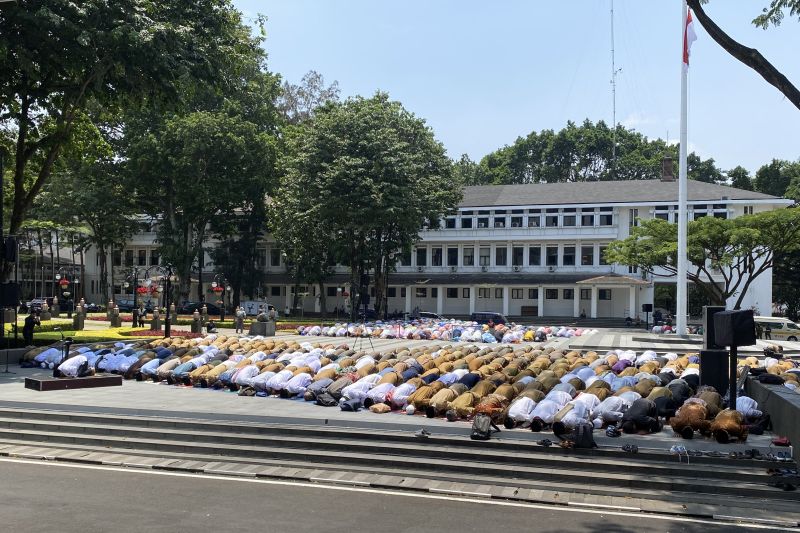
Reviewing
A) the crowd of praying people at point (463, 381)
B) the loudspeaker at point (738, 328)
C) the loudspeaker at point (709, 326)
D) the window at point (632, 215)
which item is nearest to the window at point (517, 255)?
the window at point (632, 215)

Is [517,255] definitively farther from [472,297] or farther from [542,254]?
[472,297]

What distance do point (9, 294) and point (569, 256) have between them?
4677 centimetres

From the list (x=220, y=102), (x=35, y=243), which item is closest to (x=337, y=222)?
(x=220, y=102)

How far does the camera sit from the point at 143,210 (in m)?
60.3

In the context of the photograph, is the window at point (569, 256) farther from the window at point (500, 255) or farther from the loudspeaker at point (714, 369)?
the loudspeaker at point (714, 369)

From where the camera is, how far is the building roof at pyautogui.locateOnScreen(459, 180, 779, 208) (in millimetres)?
55500

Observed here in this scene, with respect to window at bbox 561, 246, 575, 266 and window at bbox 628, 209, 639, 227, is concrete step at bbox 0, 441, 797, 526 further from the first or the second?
window at bbox 561, 246, 575, 266

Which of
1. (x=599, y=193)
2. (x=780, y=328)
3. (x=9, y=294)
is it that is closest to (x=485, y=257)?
(x=599, y=193)

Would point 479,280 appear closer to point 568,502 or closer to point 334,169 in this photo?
point 334,169

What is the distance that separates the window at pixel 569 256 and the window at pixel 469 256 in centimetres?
801

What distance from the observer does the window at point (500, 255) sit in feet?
204

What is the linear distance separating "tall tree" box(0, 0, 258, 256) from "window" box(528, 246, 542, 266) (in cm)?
3688

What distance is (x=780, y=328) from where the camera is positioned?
4191 cm

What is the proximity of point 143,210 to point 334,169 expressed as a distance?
72.1 feet
